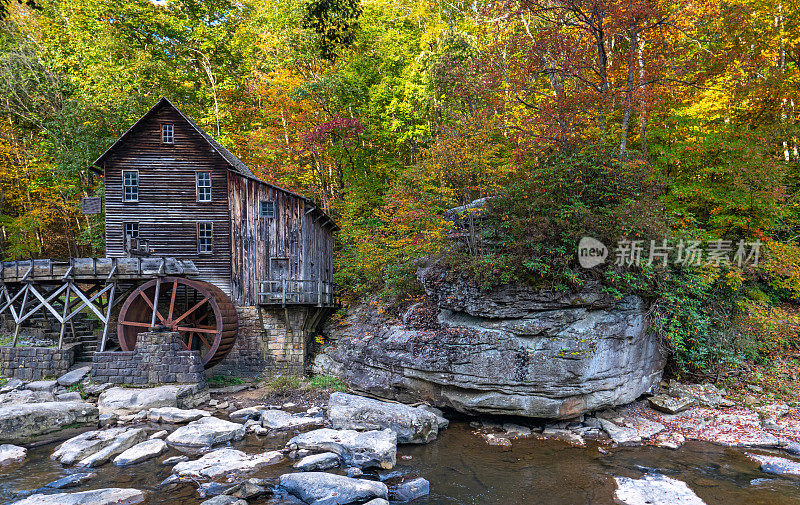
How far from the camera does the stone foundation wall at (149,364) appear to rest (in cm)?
1179

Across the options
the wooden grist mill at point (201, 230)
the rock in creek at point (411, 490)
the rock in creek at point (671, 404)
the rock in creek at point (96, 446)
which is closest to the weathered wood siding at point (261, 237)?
the wooden grist mill at point (201, 230)

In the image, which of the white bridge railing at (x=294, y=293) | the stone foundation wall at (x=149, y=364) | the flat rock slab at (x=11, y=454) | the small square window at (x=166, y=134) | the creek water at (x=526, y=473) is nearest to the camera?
the creek water at (x=526, y=473)

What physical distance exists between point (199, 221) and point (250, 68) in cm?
955

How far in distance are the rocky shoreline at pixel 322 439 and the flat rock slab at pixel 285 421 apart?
27 mm

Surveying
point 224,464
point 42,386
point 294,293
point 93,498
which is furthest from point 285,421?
point 42,386

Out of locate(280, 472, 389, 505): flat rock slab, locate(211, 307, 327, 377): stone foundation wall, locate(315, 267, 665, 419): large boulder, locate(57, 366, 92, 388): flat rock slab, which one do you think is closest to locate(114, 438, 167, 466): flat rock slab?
locate(280, 472, 389, 505): flat rock slab

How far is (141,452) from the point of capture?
25.9 ft

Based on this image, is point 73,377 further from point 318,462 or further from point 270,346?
point 318,462

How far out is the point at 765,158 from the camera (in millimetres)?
10430

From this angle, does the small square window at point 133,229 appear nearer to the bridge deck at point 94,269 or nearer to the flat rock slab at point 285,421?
the bridge deck at point 94,269

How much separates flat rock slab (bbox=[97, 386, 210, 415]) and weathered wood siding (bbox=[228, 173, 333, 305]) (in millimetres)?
3710

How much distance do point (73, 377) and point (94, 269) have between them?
3.37 metres

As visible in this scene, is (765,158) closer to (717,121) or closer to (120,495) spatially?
(717,121)

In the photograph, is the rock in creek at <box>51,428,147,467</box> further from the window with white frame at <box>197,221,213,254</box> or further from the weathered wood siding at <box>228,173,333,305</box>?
the window with white frame at <box>197,221,213,254</box>
